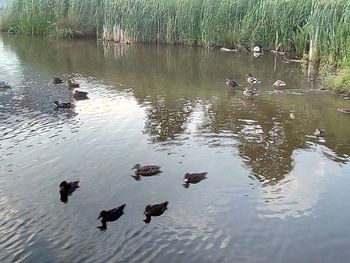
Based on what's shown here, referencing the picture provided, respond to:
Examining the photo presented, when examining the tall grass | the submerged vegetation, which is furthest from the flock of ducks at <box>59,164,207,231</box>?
the tall grass

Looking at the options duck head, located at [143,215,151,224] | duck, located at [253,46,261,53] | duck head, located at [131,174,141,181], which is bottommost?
duck head, located at [143,215,151,224]

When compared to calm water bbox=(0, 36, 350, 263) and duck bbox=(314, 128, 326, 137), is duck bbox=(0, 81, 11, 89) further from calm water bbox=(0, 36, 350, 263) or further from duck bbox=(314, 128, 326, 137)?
duck bbox=(314, 128, 326, 137)

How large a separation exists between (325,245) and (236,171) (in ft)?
8.50

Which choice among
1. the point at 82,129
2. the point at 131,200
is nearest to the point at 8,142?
the point at 82,129

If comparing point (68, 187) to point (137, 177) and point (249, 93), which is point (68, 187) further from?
point (249, 93)

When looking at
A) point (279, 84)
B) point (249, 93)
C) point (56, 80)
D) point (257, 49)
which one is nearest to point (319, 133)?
point (249, 93)

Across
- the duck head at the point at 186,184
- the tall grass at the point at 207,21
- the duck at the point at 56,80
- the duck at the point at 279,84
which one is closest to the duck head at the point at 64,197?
the duck head at the point at 186,184

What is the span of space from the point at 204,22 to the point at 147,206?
53.6ft

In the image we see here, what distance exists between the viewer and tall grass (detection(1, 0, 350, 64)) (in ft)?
54.6

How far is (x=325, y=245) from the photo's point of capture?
6.29 meters

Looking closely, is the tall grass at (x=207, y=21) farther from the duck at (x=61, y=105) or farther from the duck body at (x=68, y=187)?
the duck body at (x=68, y=187)

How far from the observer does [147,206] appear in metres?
7.05

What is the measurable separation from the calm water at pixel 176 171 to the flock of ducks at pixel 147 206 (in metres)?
0.10

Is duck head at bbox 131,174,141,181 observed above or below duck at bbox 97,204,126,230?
above
